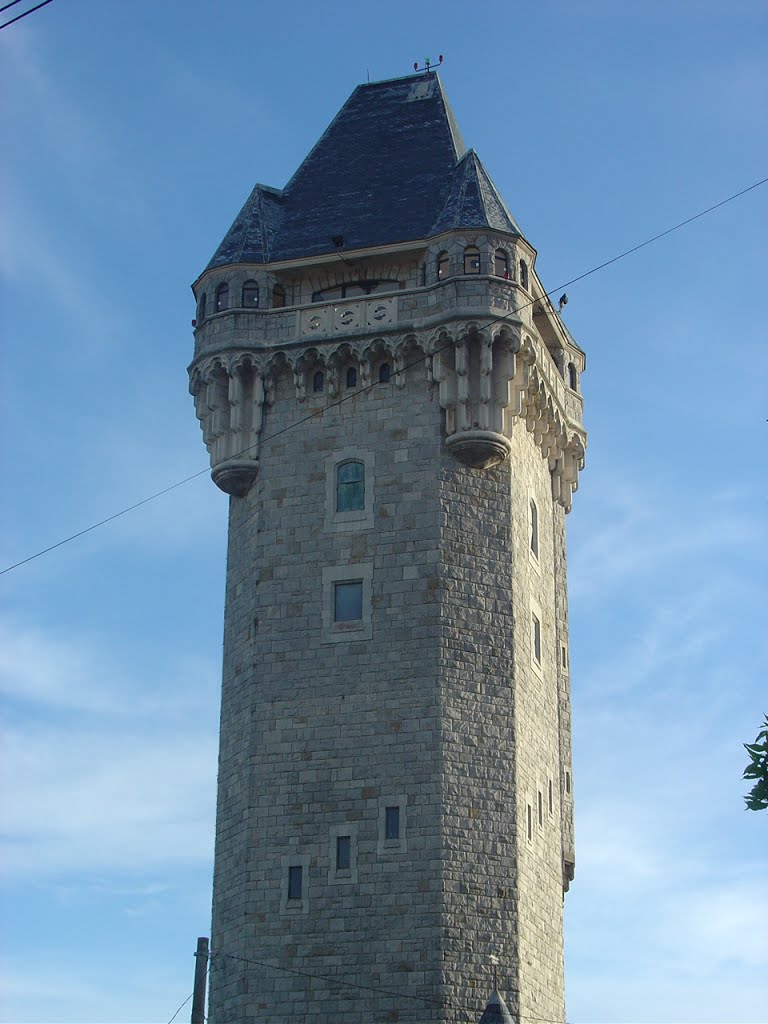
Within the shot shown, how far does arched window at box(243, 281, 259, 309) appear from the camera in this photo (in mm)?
44312

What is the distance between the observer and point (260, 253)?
45.1m

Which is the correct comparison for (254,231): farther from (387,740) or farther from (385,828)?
(385,828)

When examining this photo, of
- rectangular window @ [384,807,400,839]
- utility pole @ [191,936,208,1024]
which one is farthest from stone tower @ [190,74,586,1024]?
utility pole @ [191,936,208,1024]

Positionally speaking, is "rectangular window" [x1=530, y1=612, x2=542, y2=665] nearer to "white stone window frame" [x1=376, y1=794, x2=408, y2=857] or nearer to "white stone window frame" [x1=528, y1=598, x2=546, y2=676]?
"white stone window frame" [x1=528, y1=598, x2=546, y2=676]

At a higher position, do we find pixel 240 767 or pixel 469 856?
pixel 240 767

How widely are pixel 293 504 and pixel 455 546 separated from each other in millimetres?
4179

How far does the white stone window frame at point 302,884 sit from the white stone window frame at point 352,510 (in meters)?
7.60

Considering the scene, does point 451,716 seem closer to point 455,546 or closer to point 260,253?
point 455,546

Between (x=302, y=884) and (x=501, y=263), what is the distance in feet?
50.7

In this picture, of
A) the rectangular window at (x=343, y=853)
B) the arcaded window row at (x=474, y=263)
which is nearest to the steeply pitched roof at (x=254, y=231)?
the arcaded window row at (x=474, y=263)

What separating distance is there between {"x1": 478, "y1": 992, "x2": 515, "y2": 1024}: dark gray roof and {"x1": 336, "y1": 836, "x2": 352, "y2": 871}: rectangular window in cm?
502

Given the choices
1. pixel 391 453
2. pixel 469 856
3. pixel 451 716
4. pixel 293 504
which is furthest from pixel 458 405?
pixel 469 856

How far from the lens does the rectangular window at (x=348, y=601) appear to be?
40.7 metres

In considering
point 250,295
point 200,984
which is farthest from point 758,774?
point 250,295
